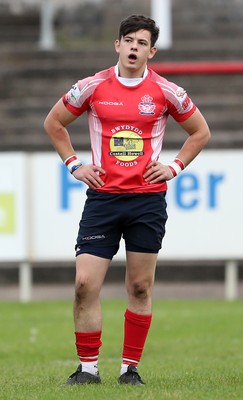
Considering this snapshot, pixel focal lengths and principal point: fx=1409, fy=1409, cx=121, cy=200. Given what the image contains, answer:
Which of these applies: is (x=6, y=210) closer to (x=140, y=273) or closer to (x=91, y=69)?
(x=91, y=69)

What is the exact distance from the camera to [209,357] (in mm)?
11391

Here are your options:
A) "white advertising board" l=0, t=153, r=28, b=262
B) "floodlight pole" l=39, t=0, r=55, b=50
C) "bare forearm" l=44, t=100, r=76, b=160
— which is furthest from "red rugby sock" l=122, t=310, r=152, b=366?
"floodlight pole" l=39, t=0, r=55, b=50

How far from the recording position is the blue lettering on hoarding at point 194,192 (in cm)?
1667

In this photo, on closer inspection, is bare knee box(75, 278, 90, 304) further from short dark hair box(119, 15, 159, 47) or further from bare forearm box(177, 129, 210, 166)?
short dark hair box(119, 15, 159, 47)

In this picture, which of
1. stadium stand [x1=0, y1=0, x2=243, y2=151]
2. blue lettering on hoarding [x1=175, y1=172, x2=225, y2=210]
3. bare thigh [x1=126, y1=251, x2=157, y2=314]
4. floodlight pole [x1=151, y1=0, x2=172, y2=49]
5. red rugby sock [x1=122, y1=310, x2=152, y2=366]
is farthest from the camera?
floodlight pole [x1=151, y1=0, x2=172, y2=49]

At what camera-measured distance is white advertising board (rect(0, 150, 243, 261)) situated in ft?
54.9

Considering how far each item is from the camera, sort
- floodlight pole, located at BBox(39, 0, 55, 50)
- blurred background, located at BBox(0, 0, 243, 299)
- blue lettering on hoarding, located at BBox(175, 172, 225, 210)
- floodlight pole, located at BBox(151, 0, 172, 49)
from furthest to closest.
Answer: floodlight pole, located at BBox(39, 0, 55, 50) → floodlight pole, located at BBox(151, 0, 172, 49) → blurred background, located at BBox(0, 0, 243, 299) → blue lettering on hoarding, located at BBox(175, 172, 225, 210)

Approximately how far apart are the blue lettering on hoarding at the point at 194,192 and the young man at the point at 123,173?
837 cm

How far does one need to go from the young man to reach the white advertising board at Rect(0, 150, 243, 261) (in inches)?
331

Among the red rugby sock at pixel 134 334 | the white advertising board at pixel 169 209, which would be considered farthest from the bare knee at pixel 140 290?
the white advertising board at pixel 169 209

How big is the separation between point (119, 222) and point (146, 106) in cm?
69

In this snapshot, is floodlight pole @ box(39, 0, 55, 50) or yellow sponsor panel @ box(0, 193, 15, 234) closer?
yellow sponsor panel @ box(0, 193, 15, 234)

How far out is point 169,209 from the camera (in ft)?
54.6

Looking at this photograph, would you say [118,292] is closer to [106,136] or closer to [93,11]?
[106,136]
